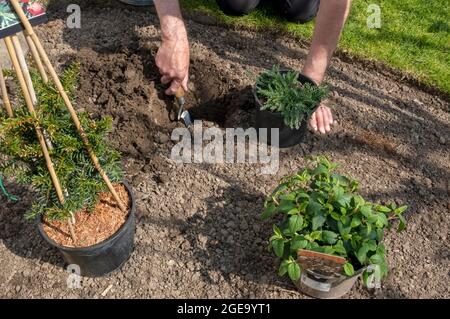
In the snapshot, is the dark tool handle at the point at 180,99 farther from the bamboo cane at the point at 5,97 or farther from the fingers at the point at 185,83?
the bamboo cane at the point at 5,97

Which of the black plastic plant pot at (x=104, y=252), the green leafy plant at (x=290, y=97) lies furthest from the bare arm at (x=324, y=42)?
the black plastic plant pot at (x=104, y=252)

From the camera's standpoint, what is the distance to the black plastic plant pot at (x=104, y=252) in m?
1.92

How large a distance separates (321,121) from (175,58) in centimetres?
96

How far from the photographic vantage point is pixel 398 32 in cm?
340

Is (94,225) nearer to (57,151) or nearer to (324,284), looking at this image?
(57,151)

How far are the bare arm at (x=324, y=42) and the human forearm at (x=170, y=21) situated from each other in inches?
32.5

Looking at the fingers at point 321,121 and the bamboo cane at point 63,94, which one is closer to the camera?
the bamboo cane at point 63,94

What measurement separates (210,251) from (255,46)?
1.71 m

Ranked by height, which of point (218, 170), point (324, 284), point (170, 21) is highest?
point (170, 21)

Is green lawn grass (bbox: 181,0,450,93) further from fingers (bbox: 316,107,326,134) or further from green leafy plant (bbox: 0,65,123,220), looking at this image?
green leafy plant (bbox: 0,65,123,220)

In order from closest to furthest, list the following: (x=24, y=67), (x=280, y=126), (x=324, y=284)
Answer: (x=24, y=67) → (x=324, y=284) → (x=280, y=126)

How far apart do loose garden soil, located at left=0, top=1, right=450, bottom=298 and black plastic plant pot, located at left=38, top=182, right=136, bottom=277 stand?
0.22ft

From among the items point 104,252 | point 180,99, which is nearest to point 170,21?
point 180,99

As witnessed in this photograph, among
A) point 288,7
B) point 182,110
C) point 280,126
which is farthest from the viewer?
point 288,7
